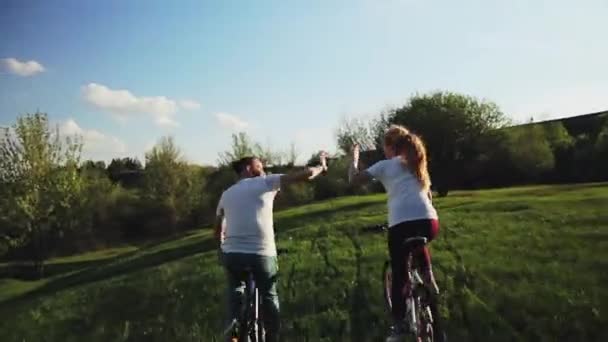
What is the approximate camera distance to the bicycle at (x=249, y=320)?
7.79 metres

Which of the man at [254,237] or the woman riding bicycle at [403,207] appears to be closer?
the woman riding bicycle at [403,207]

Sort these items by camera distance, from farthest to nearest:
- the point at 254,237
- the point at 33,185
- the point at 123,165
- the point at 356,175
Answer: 1. the point at 123,165
2. the point at 33,185
3. the point at 254,237
4. the point at 356,175

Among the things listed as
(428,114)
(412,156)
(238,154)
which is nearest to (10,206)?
(238,154)

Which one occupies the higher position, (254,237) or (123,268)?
(254,237)

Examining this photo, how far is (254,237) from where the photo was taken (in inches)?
306

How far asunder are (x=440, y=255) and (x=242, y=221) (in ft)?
36.7

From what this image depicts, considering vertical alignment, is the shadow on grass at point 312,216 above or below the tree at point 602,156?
below

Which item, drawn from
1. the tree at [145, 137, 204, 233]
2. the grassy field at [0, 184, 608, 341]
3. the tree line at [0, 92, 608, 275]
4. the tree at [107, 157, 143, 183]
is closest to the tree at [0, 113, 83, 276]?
the tree line at [0, 92, 608, 275]

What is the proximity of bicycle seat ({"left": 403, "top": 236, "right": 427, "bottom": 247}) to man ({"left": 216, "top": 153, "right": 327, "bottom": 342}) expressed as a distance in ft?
4.30

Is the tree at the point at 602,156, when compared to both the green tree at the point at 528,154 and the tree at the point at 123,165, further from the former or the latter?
the tree at the point at 123,165

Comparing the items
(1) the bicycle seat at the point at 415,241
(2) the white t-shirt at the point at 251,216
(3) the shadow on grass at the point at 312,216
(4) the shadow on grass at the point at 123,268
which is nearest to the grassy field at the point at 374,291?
(1) the bicycle seat at the point at 415,241

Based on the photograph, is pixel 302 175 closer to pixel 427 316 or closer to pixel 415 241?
pixel 415 241

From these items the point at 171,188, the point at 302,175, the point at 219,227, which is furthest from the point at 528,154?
the point at 302,175

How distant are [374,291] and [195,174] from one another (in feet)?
200
